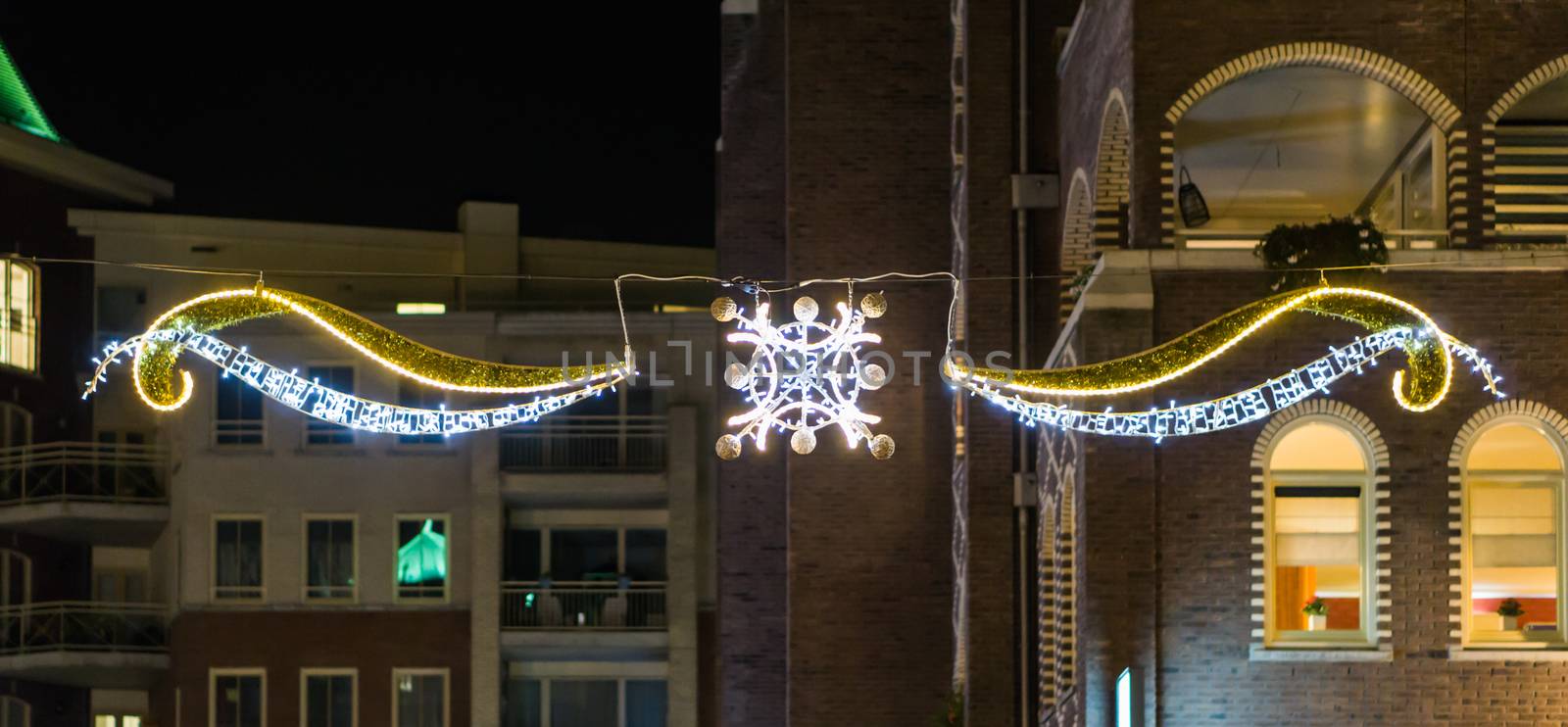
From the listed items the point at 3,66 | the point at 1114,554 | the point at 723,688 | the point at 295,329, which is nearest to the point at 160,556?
the point at 295,329

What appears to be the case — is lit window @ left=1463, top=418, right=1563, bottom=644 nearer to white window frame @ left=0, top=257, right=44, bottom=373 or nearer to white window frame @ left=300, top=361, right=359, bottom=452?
white window frame @ left=300, top=361, right=359, bottom=452

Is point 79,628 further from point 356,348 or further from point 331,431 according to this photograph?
point 356,348

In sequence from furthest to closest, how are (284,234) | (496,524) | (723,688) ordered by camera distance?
(284,234) → (496,524) → (723,688)

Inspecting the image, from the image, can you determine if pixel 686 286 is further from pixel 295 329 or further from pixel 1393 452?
pixel 1393 452

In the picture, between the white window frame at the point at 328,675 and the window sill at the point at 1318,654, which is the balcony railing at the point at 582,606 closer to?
the white window frame at the point at 328,675

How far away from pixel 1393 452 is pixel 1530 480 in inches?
48.0

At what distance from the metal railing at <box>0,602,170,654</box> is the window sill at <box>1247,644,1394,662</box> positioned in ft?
79.7

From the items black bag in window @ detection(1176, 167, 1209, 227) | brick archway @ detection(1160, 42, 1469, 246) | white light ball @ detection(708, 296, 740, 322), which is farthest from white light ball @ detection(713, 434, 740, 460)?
black bag in window @ detection(1176, 167, 1209, 227)

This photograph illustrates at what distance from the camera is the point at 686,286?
162 ft

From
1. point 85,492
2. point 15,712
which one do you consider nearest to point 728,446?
point 85,492

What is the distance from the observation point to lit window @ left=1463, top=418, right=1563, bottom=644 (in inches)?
925

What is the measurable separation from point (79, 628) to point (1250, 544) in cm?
2457

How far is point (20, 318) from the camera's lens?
43469 millimetres

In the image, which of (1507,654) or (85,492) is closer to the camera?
(1507,654)
